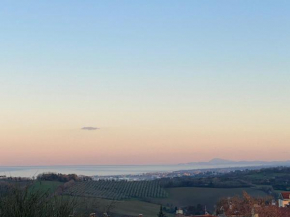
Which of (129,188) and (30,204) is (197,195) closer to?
(129,188)

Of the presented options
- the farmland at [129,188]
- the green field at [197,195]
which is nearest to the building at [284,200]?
the green field at [197,195]

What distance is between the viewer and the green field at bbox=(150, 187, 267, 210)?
2071 inches

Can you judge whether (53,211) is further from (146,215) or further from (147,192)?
(147,192)

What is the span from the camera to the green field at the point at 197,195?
52.6 metres

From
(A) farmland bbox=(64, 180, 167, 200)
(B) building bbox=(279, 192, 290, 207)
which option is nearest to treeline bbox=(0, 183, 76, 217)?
(B) building bbox=(279, 192, 290, 207)

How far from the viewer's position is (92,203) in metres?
5.93

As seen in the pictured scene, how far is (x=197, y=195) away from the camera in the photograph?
56750 millimetres

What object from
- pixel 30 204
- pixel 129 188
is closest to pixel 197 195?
pixel 129 188

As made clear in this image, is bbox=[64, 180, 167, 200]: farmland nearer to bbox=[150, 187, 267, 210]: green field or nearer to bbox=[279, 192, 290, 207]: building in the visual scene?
bbox=[150, 187, 267, 210]: green field

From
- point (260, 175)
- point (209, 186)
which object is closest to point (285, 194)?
point (209, 186)

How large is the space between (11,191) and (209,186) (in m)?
57.7

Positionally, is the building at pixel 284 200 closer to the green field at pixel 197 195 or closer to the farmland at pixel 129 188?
the green field at pixel 197 195

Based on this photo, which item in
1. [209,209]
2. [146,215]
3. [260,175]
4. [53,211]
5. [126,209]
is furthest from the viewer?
[260,175]

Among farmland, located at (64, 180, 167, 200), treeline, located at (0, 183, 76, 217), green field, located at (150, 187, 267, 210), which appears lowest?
green field, located at (150, 187, 267, 210)
